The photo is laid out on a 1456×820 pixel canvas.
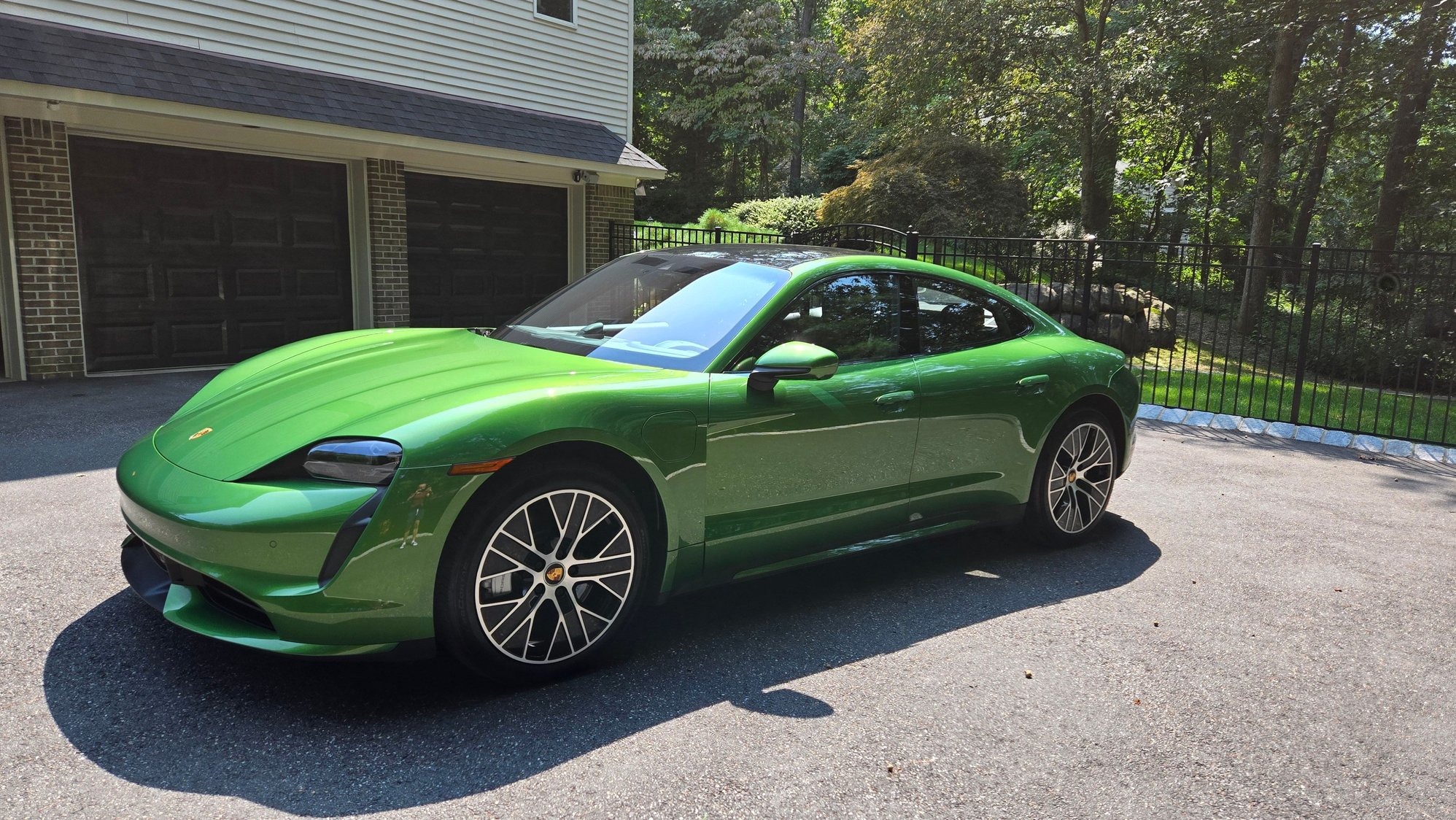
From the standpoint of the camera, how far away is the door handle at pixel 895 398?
3797 mm

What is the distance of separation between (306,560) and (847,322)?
89.5 inches

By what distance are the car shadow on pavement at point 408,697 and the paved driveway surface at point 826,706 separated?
10 mm

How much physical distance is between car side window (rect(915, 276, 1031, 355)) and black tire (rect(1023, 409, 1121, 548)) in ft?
1.83

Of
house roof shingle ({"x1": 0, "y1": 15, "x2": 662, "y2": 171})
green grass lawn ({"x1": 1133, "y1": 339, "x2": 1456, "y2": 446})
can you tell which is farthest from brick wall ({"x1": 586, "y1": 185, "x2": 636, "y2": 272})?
green grass lawn ({"x1": 1133, "y1": 339, "x2": 1456, "y2": 446})

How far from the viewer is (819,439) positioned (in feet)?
11.8

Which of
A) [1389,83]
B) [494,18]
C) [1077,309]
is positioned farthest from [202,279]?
[1389,83]

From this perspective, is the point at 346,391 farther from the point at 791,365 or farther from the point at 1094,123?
the point at 1094,123

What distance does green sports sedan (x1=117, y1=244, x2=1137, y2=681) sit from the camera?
2676mm

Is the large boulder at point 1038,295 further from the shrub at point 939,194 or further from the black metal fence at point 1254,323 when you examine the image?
the shrub at point 939,194

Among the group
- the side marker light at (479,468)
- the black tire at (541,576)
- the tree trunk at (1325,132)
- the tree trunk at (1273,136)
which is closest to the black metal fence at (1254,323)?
the tree trunk at (1273,136)

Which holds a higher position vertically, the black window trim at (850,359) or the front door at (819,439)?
Answer: the black window trim at (850,359)

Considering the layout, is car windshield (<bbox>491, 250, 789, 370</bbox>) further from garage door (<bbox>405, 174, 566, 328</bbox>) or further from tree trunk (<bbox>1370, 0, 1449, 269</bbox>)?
tree trunk (<bbox>1370, 0, 1449, 269</bbox>)

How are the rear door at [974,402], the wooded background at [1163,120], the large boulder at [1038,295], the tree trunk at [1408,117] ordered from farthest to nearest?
1. the wooded background at [1163,120]
2. the tree trunk at [1408,117]
3. the large boulder at [1038,295]
4. the rear door at [974,402]

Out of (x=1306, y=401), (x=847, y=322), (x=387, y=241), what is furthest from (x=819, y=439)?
(x=1306, y=401)
